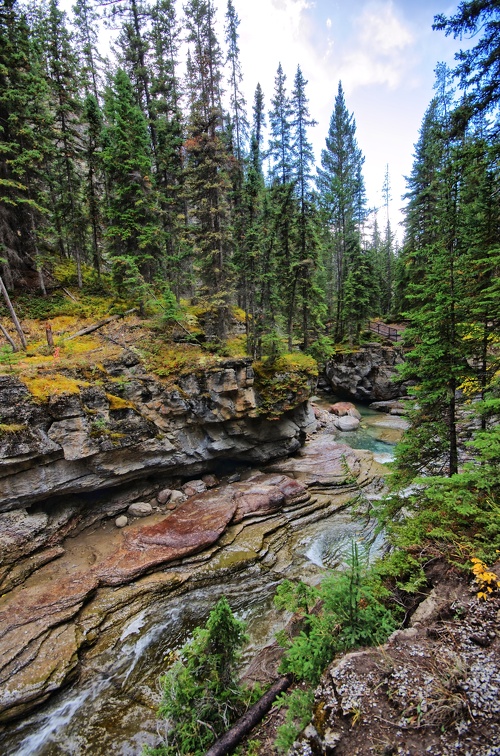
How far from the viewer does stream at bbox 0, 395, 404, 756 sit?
6.16 m

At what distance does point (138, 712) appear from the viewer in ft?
21.5

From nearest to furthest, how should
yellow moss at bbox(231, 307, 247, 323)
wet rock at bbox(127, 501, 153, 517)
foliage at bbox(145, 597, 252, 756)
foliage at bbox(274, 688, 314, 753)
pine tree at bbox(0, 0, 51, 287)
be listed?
foliage at bbox(274, 688, 314, 753), foliage at bbox(145, 597, 252, 756), wet rock at bbox(127, 501, 153, 517), pine tree at bbox(0, 0, 51, 287), yellow moss at bbox(231, 307, 247, 323)

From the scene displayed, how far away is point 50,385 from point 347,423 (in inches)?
785

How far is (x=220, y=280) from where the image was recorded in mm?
17047

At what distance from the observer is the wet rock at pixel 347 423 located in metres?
24.0

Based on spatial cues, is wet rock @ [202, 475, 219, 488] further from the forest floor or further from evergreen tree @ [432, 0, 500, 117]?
evergreen tree @ [432, 0, 500, 117]

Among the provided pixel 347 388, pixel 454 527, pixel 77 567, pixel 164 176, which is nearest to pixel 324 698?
pixel 454 527

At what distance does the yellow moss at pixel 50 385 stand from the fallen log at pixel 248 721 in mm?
10280

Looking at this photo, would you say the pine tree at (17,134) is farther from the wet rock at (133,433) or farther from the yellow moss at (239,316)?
the yellow moss at (239,316)

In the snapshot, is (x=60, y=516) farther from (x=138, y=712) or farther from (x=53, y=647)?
(x=138, y=712)

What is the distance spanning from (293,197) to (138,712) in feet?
80.4

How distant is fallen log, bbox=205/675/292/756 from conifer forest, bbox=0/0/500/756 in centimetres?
34

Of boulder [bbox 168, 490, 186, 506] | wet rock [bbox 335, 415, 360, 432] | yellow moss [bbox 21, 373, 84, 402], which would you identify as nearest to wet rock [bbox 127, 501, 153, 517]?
boulder [bbox 168, 490, 186, 506]

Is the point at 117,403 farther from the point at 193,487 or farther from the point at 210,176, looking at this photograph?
the point at 210,176
